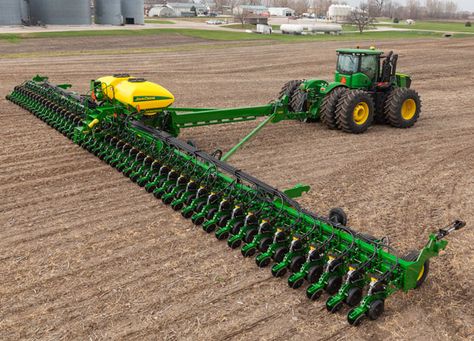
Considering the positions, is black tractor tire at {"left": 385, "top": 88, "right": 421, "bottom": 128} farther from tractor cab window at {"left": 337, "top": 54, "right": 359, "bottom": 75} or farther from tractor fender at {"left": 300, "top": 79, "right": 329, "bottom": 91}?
tractor fender at {"left": 300, "top": 79, "right": 329, "bottom": 91}

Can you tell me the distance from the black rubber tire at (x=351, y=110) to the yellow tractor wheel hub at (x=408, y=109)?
1203mm

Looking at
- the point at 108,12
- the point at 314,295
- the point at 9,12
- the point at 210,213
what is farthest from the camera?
the point at 108,12

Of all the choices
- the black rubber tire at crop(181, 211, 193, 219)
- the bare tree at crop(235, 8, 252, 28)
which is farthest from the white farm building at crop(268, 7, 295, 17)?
the black rubber tire at crop(181, 211, 193, 219)

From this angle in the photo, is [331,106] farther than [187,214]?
Yes

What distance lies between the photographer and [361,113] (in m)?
11.6

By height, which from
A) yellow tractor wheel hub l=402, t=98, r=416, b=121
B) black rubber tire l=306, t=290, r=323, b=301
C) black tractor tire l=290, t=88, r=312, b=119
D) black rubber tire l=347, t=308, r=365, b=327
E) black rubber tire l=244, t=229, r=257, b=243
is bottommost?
black rubber tire l=347, t=308, r=365, b=327

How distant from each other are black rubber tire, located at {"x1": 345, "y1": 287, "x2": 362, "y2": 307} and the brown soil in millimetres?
186

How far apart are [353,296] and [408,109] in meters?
8.65

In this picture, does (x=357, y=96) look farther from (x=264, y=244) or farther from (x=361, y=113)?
(x=264, y=244)

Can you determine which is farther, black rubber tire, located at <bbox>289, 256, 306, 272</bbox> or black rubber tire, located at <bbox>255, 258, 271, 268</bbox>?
black rubber tire, located at <bbox>255, 258, 271, 268</bbox>

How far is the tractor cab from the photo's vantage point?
11.5 metres

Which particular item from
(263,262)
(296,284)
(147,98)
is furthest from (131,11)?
(296,284)

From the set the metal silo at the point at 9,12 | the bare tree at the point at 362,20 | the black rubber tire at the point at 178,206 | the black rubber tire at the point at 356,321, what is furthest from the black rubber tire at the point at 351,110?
the bare tree at the point at 362,20

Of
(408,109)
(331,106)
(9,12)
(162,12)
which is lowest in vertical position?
(408,109)
